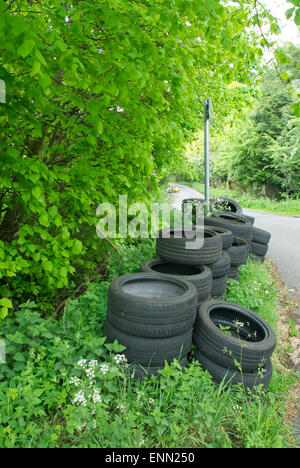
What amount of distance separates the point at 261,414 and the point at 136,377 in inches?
42.7

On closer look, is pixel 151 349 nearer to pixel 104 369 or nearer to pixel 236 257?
pixel 104 369

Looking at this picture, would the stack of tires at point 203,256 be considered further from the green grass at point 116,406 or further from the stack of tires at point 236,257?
the green grass at point 116,406

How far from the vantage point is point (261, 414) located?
2.31 m

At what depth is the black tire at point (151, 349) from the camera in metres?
2.62

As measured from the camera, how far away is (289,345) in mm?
3674

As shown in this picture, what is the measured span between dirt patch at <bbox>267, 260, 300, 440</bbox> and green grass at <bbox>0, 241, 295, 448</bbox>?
9 cm

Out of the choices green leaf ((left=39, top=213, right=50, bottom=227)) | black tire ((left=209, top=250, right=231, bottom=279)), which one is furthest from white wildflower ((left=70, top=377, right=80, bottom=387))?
black tire ((left=209, top=250, right=231, bottom=279))

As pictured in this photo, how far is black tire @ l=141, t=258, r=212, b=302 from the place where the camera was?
11.5 feet

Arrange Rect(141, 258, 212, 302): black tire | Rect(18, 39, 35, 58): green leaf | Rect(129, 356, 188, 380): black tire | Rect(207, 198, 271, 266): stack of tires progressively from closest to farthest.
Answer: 1. Rect(18, 39, 35, 58): green leaf
2. Rect(129, 356, 188, 380): black tire
3. Rect(141, 258, 212, 302): black tire
4. Rect(207, 198, 271, 266): stack of tires

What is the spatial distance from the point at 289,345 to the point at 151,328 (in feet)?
7.14

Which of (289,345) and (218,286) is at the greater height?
(218,286)

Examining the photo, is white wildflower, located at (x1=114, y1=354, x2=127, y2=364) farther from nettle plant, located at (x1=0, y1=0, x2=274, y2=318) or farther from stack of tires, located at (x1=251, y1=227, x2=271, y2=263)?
stack of tires, located at (x1=251, y1=227, x2=271, y2=263)

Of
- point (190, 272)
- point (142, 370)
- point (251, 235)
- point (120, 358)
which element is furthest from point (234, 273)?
point (120, 358)

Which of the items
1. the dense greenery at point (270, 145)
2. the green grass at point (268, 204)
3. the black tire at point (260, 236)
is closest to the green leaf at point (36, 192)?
the black tire at point (260, 236)
